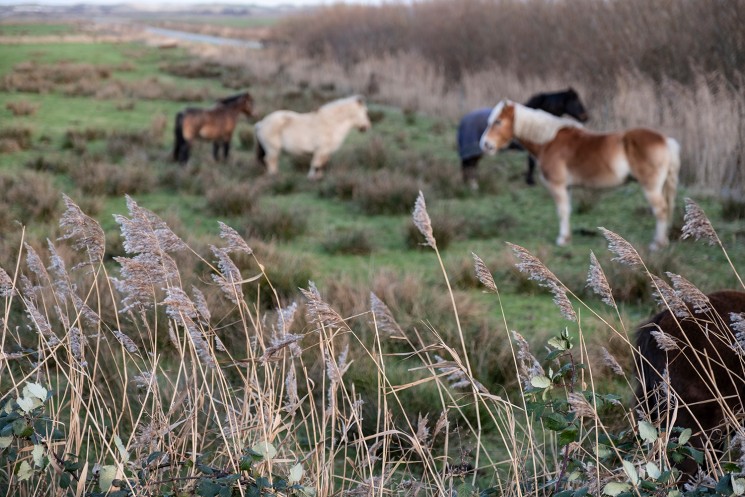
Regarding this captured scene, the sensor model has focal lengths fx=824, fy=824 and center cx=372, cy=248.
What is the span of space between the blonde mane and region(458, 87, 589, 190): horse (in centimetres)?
236

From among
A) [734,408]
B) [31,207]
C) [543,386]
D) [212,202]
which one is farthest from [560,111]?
[543,386]

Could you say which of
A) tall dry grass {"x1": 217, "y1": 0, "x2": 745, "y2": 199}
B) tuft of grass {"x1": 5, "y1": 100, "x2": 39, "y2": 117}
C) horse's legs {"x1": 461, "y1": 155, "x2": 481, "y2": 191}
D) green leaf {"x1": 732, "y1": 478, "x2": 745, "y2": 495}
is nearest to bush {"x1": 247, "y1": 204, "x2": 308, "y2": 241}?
horse's legs {"x1": 461, "y1": 155, "x2": 481, "y2": 191}

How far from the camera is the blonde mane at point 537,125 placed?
8176 millimetres

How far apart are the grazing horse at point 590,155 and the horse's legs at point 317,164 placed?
12.7 feet

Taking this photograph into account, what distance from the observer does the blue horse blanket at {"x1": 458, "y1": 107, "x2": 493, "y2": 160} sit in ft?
35.7

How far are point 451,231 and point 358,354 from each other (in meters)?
3.76

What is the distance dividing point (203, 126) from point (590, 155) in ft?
21.8

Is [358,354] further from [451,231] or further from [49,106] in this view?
[49,106]

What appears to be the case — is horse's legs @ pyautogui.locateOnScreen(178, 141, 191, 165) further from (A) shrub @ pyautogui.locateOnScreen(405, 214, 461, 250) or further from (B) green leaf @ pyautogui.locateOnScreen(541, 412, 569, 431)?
(B) green leaf @ pyautogui.locateOnScreen(541, 412, 569, 431)

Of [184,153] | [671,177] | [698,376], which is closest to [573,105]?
[671,177]

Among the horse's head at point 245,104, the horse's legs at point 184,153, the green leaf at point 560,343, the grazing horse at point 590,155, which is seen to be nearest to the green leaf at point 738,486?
the green leaf at point 560,343

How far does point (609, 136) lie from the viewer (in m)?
7.64

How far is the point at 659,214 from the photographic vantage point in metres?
7.55

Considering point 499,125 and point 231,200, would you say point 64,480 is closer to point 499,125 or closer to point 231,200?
point 499,125
